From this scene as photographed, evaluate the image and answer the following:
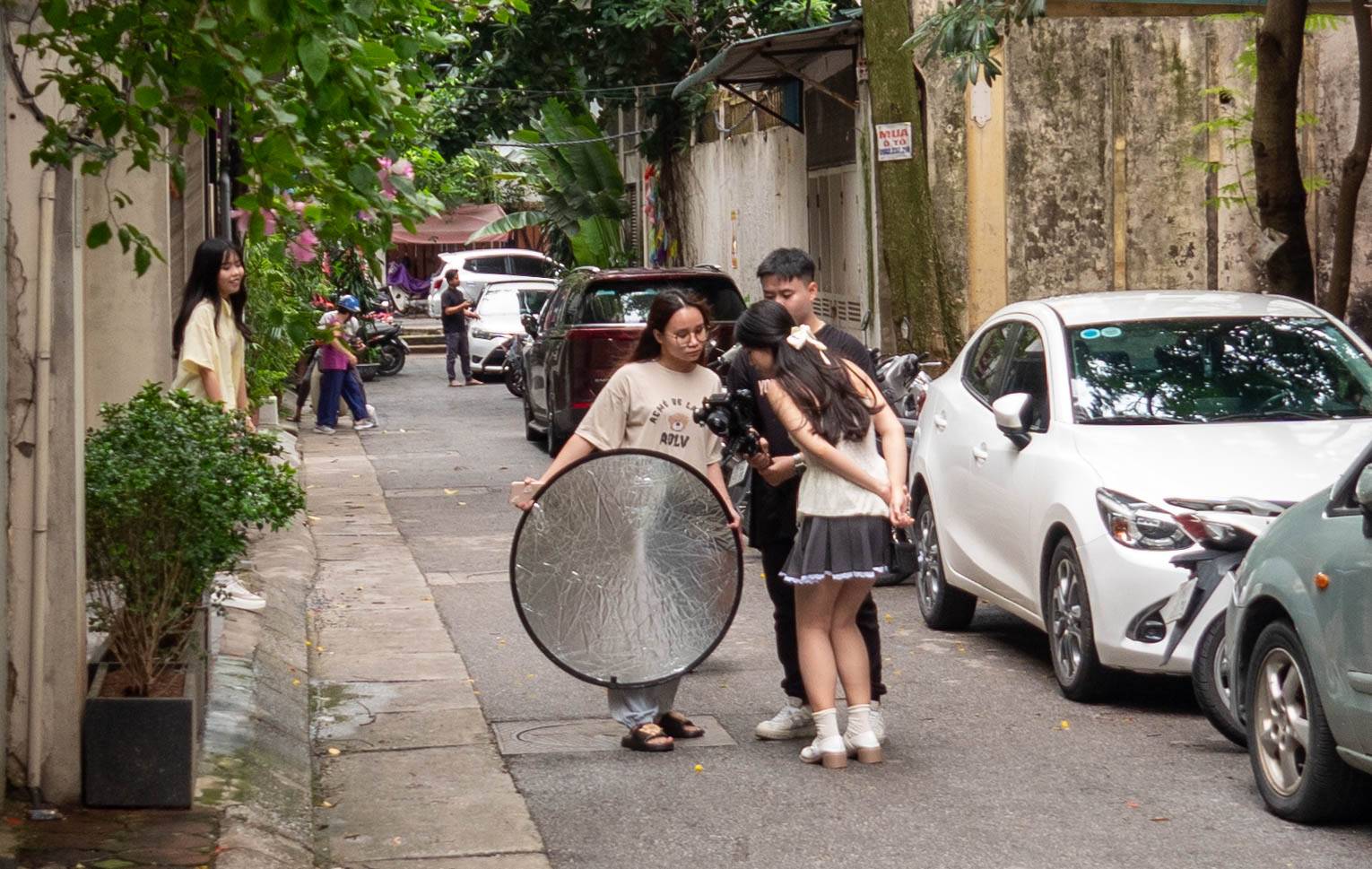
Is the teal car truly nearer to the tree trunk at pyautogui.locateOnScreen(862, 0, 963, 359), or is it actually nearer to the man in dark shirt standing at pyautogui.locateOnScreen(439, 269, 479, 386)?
the tree trunk at pyautogui.locateOnScreen(862, 0, 963, 359)

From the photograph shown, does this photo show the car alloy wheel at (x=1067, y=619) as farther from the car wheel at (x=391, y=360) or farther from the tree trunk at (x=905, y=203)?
the car wheel at (x=391, y=360)

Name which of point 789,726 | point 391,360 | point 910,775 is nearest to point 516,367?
point 391,360

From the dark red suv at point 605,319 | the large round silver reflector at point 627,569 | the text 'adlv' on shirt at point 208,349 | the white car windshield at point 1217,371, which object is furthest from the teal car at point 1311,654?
the dark red suv at point 605,319

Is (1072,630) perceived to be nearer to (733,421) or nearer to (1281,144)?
(733,421)

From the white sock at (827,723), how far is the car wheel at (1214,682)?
4.65 feet

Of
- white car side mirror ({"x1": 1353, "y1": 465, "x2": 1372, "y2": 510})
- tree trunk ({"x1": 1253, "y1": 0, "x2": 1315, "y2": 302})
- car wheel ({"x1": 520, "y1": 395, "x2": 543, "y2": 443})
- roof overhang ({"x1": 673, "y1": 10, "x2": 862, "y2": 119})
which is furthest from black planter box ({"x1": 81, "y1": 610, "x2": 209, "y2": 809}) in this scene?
car wheel ({"x1": 520, "y1": 395, "x2": 543, "y2": 443})

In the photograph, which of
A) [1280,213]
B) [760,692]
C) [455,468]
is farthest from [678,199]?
[760,692]

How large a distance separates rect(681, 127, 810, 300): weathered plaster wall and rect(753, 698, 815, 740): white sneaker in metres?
17.1

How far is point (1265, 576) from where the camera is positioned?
6250mm

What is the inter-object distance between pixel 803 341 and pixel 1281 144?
605cm

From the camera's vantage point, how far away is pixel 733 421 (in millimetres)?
7113

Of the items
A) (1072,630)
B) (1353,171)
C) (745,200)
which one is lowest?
(1072,630)

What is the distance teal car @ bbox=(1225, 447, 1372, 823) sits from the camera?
5.66 meters

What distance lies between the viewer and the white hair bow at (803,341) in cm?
701
